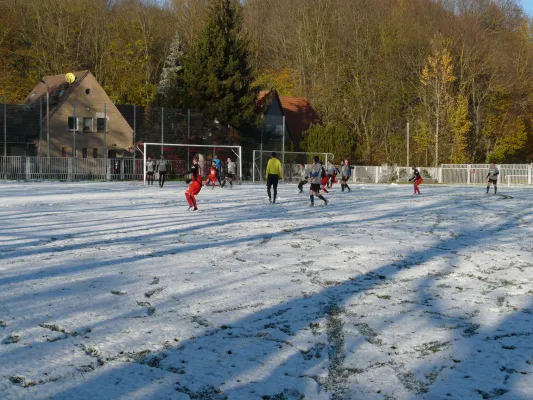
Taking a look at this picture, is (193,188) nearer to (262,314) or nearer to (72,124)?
(262,314)

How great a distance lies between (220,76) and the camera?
156ft

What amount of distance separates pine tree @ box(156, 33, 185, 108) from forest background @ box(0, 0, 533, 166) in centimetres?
76

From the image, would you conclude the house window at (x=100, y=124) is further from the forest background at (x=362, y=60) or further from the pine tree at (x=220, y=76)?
the pine tree at (x=220, y=76)

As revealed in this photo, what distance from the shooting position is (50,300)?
678 cm

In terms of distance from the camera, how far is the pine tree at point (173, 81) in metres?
48.1

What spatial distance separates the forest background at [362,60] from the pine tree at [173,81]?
76cm

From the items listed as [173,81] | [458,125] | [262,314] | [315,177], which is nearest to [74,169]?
[173,81]

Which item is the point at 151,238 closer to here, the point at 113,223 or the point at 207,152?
the point at 113,223

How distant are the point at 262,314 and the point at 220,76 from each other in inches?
1664

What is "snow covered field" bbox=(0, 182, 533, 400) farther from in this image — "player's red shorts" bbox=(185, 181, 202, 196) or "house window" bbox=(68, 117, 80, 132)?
"house window" bbox=(68, 117, 80, 132)

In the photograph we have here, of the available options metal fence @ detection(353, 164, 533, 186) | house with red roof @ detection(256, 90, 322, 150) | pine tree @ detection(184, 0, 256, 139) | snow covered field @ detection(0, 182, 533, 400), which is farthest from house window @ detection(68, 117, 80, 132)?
snow covered field @ detection(0, 182, 533, 400)

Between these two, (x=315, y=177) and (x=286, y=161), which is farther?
(x=286, y=161)

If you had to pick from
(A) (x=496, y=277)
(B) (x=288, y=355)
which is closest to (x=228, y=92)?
(A) (x=496, y=277)

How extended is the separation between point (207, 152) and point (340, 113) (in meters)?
19.4
